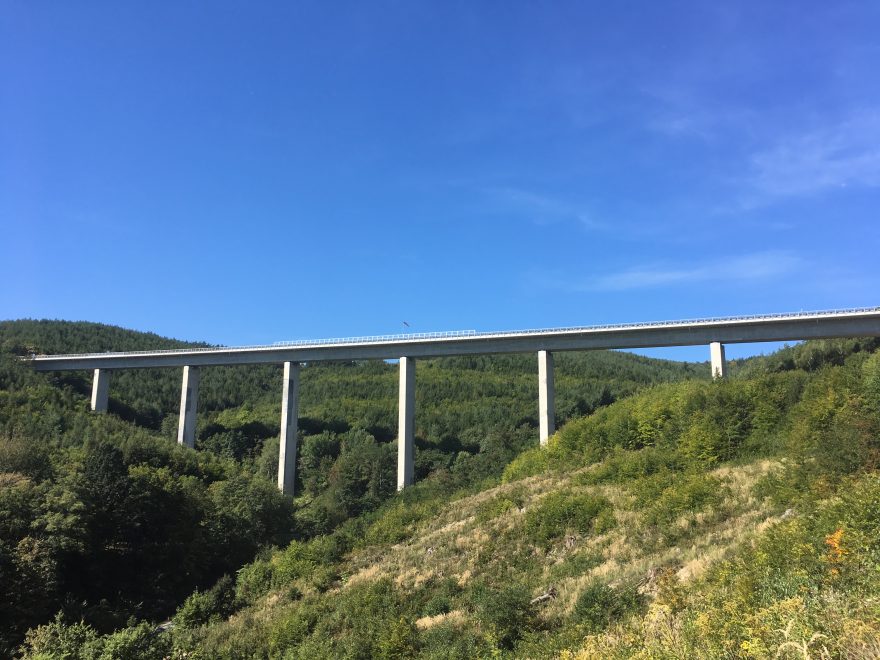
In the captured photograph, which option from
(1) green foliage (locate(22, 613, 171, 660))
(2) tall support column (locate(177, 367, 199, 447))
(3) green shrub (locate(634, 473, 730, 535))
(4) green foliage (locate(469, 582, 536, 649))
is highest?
(2) tall support column (locate(177, 367, 199, 447))

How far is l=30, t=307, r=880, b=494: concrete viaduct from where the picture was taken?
48.3 meters

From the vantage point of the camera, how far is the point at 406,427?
210 feet

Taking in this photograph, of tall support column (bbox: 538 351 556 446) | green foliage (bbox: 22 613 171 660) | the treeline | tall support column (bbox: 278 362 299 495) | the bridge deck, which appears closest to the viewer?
green foliage (bbox: 22 613 171 660)

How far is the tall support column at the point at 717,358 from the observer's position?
51.1 meters

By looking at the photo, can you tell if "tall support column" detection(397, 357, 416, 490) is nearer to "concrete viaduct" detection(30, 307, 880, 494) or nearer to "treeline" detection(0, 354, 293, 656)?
"concrete viaduct" detection(30, 307, 880, 494)

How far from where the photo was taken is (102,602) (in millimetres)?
32812

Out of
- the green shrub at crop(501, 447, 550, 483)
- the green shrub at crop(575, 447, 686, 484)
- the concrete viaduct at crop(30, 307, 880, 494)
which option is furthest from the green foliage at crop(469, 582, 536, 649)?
the concrete viaduct at crop(30, 307, 880, 494)

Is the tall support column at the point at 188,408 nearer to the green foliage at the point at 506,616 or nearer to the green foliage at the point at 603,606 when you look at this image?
the green foliage at the point at 506,616

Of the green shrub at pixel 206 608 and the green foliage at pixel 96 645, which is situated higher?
the green foliage at pixel 96 645

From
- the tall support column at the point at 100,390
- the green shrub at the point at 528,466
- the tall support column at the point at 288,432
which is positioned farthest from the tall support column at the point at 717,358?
the tall support column at the point at 100,390

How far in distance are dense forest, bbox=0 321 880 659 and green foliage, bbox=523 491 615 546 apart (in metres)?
0.13

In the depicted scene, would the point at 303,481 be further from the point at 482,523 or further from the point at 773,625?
the point at 773,625

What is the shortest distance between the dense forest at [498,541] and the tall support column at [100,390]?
8.41m

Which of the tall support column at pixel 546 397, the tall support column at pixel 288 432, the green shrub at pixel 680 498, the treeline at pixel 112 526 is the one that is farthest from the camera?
the tall support column at pixel 288 432
